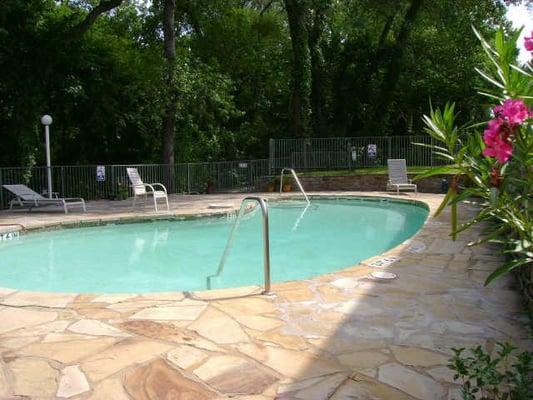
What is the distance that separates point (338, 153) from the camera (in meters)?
19.3

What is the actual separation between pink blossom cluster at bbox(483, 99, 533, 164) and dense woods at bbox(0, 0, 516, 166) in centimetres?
1351

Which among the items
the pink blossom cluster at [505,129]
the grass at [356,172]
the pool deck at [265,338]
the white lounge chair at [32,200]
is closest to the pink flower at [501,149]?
the pink blossom cluster at [505,129]

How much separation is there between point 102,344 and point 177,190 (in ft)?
44.2

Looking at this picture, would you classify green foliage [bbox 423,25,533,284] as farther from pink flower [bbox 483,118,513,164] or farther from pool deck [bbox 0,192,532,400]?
pool deck [bbox 0,192,532,400]

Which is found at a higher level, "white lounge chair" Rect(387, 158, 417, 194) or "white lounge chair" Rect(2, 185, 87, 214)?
"white lounge chair" Rect(387, 158, 417, 194)

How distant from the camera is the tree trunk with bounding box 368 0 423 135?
20422 millimetres

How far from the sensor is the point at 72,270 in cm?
730

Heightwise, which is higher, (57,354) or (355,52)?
(355,52)

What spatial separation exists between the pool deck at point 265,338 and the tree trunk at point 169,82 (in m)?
11.7

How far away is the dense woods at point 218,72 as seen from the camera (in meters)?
14.2

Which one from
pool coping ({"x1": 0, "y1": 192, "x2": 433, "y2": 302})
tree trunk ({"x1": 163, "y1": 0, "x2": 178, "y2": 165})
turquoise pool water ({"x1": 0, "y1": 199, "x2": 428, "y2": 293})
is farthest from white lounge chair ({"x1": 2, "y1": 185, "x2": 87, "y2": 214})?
tree trunk ({"x1": 163, "y1": 0, "x2": 178, "y2": 165})

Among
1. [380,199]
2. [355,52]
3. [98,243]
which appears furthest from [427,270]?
[355,52]

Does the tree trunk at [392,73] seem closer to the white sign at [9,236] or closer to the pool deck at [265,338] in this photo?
the white sign at [9,236]

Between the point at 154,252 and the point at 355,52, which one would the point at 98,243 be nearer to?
the point at 154,252
